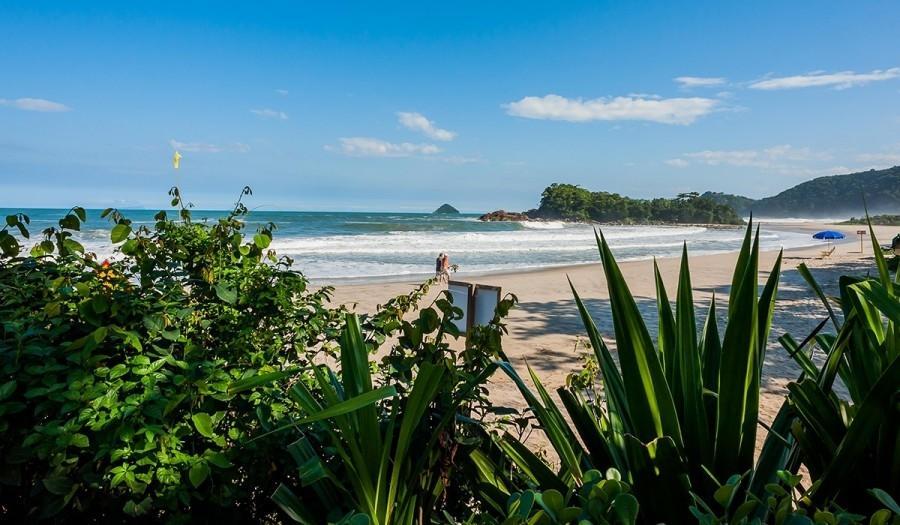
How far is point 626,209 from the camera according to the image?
87750 millimetres

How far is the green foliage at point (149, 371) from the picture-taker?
4.16ft

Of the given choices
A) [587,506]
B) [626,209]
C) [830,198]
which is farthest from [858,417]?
[830,198]

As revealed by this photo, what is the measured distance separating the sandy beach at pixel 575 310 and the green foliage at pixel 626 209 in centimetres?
7033

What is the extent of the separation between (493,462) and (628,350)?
0.50 meters

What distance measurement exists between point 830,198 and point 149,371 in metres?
135

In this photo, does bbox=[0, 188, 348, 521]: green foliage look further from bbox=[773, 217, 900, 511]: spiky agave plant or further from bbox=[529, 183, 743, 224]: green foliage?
bbox=[529, 183, 743, 224]: green foliage

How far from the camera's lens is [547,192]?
318ft

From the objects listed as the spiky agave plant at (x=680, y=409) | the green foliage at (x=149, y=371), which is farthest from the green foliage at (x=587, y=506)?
the green foliage at (x=149, y=371)

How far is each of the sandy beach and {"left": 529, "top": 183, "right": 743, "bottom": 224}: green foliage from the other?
70.3 m

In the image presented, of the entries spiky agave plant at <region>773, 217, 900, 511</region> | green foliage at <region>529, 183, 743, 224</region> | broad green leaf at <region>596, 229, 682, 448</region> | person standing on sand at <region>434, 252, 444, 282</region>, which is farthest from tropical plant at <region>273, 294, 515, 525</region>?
green foliage at <region>529, 183, 743, 224</region>

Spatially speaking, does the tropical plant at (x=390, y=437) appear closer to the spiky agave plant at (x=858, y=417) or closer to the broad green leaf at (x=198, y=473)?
the broad green leaf at (x=198, y=473)

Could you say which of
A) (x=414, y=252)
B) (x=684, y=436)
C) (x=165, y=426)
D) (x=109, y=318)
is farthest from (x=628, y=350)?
(x=414, y=252)

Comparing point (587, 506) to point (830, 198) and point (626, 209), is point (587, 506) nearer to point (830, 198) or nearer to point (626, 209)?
point (626, 209)

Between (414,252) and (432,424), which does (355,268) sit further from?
(432,424)
